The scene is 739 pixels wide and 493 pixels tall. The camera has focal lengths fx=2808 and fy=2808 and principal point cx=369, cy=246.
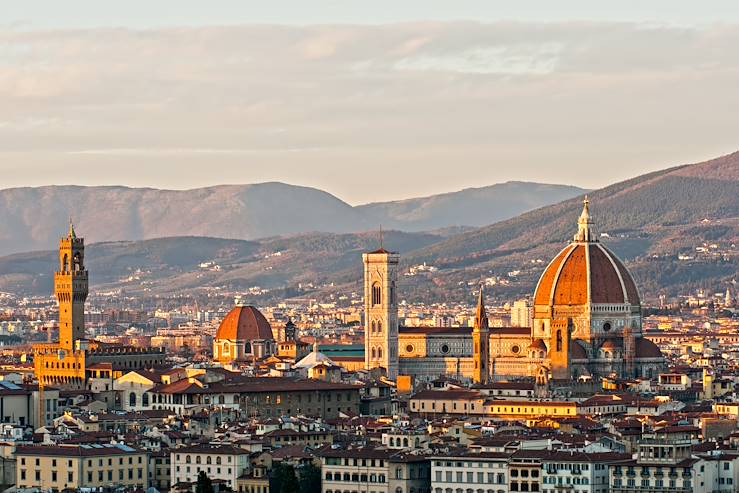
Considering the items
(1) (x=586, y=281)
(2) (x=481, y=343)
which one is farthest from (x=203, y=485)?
(1) (x=586, y=281)

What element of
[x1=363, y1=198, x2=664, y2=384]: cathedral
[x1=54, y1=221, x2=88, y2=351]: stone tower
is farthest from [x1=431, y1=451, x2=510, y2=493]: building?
[x1=54, y1=221, x2=88, y2=351]: stone tower

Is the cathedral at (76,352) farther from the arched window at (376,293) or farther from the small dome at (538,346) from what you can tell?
the arched window at (376,293)

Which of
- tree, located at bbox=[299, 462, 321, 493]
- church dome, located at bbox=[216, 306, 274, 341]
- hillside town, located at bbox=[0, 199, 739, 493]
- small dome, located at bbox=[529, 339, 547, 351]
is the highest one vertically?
church dome, located at bbox=[216, 306, 274, 341]

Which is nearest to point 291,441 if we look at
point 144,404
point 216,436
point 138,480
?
point 216,436

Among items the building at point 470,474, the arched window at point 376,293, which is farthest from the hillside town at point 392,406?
the arched window at point 376,293

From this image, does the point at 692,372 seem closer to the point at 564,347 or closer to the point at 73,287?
the point at 564,347

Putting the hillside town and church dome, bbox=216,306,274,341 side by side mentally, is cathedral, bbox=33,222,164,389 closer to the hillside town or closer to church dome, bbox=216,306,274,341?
the hillside town
